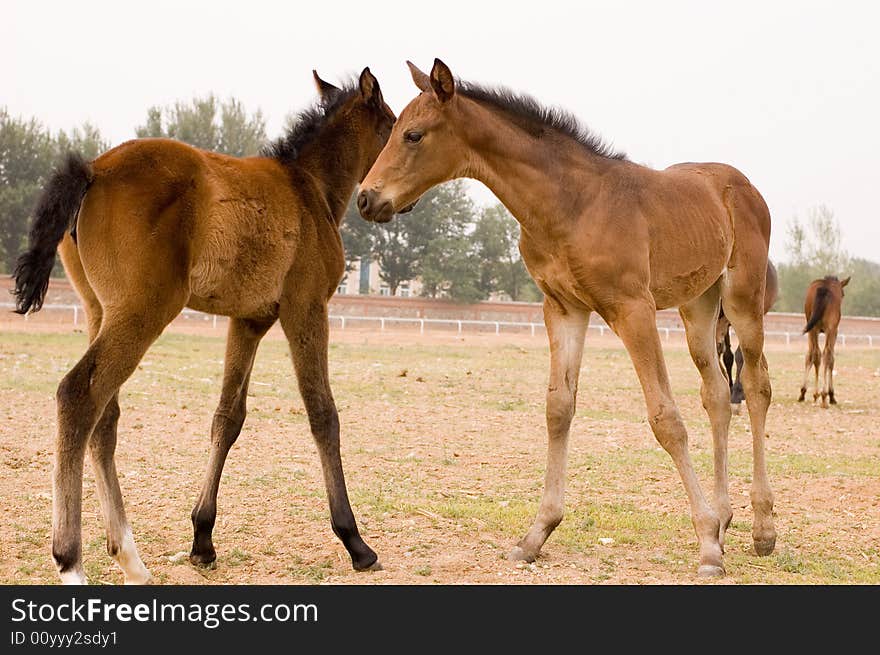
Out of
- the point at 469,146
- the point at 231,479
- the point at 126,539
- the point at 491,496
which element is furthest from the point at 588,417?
the point at 126,539

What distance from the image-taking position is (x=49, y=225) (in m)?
4.01

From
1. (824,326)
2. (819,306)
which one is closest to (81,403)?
(819,306)

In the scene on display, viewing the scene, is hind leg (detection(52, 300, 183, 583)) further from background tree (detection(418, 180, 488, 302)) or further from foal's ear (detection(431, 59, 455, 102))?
background tree (detection(418, 180, 488, 302))

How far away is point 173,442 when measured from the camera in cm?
857

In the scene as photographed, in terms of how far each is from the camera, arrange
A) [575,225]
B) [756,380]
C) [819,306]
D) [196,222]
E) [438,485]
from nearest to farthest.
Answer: [196,222]
[575,225]
[756,380]
[438,485]
[819,306]

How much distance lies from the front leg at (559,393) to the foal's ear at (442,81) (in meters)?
1.39

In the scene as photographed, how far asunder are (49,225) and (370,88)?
218 centimetres

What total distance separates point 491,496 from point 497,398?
244 inches

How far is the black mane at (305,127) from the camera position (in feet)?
17.3

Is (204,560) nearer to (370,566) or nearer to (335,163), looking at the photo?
(370,566)

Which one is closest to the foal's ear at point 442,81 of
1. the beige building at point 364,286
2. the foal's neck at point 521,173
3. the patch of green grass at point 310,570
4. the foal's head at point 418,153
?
the foal's head at point 418,153

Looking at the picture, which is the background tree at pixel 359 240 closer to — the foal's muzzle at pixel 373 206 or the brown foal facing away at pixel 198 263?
the brown foal facing away at pixel 198 263
